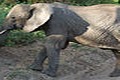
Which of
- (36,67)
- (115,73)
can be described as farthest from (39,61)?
(115,73)

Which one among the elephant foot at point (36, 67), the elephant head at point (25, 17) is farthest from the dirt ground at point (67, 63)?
the elephant head at point (25, 17)

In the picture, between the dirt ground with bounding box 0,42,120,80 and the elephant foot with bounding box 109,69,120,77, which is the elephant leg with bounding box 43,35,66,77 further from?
the elephant foot with bounding box 109,69,120,77

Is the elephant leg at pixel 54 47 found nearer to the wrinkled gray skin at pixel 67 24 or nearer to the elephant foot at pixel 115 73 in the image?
the wrinkled gray skin at pixel 67 24

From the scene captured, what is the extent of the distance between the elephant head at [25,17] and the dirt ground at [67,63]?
0.63 metres

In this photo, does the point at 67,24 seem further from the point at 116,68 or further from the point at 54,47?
the point at 116,68

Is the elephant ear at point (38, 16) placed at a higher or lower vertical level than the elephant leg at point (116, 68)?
higher

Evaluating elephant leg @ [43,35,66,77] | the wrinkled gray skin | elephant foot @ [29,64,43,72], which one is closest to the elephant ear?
the wrinkled gray skin

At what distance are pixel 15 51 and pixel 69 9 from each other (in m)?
1.53

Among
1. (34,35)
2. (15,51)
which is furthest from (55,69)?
(34,35)

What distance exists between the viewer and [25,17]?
659cm

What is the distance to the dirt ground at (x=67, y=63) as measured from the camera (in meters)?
6.60

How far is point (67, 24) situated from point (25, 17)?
0.60 metres

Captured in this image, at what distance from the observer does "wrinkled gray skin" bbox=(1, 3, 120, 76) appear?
21.2 ft

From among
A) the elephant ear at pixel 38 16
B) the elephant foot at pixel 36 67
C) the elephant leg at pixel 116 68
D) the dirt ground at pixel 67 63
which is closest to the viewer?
the elephant ear at pixel 38 16
